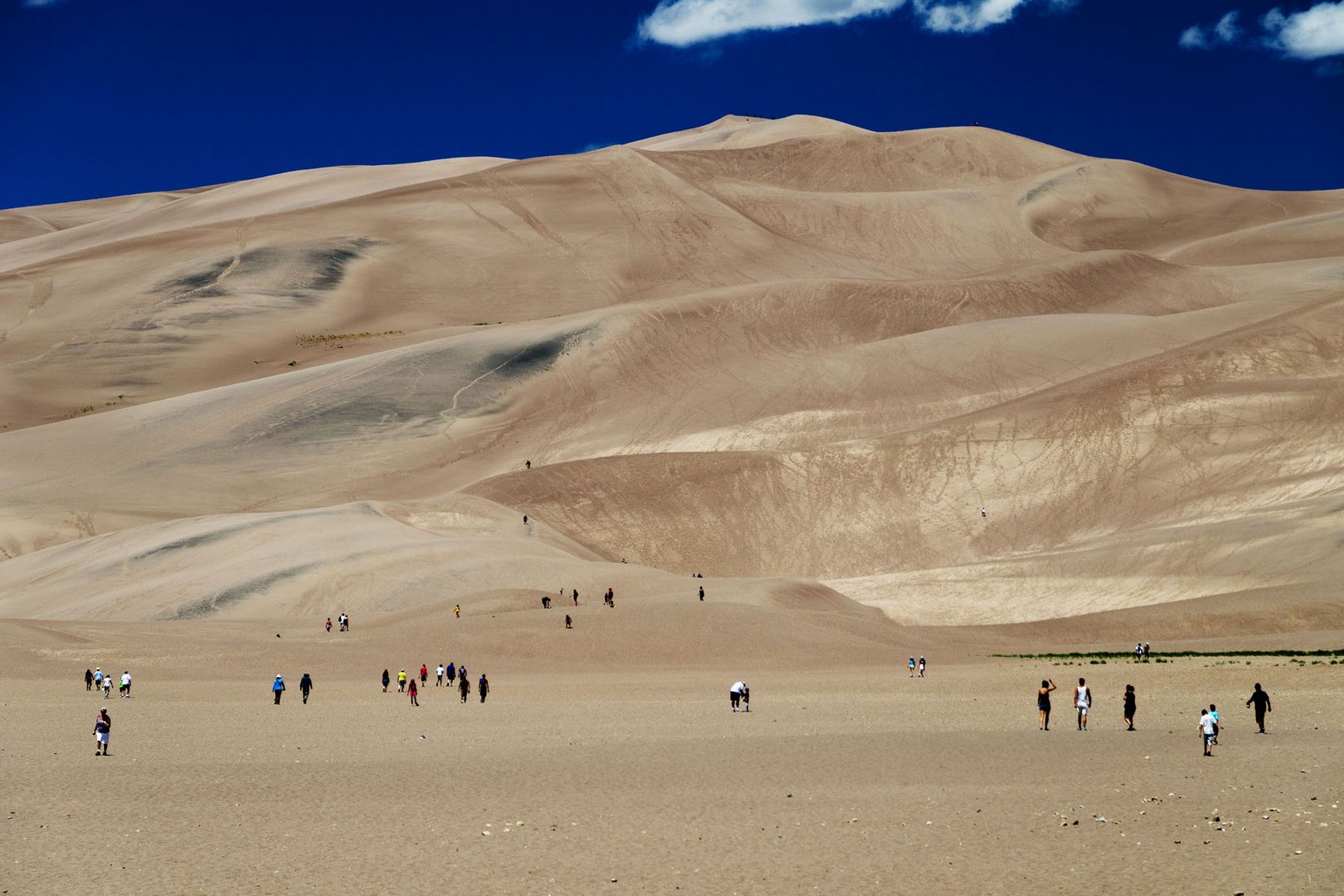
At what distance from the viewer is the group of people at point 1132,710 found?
68.4ft

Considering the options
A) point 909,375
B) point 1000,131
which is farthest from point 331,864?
point 1000,131

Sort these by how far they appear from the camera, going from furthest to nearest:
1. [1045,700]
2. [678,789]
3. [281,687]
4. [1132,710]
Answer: [281,687] < [1045,700] < [1132,710] < [678,789]

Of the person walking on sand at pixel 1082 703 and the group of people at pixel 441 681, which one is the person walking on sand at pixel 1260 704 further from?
the group of people at pixel 441 681

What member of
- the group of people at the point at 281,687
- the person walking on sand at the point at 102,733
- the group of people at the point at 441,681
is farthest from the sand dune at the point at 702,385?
the person walking on sand at the point at 102,733

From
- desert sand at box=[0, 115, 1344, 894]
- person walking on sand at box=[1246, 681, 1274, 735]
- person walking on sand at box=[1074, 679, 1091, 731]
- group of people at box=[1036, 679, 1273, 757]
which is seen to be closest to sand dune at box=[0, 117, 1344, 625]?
desert sand at box=[0, 115, 1344, 894]

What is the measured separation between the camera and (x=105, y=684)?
1276 inches

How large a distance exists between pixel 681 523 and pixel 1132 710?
43787 millimetres

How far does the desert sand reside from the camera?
1691 cm

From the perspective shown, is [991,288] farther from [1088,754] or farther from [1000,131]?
[1088,754]

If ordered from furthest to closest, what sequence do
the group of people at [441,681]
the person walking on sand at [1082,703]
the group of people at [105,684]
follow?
the group of people at [105,684] < the group of people at [441,681] < the person walking on sand at [1082,703]

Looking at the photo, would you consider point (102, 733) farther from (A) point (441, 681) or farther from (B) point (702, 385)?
(B) point (702, 385)

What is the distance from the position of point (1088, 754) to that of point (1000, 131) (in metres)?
145

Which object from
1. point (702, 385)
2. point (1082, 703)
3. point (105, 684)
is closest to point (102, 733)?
point (105, 684)

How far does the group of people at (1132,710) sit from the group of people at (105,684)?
1970cm
